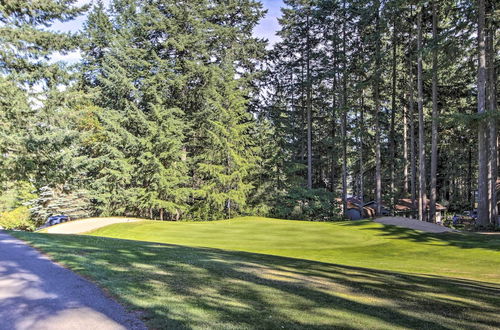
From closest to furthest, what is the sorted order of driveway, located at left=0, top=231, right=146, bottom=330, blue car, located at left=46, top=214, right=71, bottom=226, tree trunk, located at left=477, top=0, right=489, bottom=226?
driveway, located at left=0, top=231, right=146, bottom=330 → tree trunk, located at left=477, top=0, right=489, bottom=226 → blue car, located at left=46, top=214, right=71, bottom=226

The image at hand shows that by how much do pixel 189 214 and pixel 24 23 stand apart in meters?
17.9

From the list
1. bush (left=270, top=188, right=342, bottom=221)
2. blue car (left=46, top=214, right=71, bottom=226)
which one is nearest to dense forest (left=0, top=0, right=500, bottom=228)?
bush (left=270, top=188, right=342, bottom=221)

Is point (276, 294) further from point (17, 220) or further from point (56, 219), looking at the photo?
point (17, 220)

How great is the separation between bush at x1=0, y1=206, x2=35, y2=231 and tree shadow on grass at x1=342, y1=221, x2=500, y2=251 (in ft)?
94.3

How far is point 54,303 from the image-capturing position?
4309mm

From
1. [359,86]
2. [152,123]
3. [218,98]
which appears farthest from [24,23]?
[359,86]

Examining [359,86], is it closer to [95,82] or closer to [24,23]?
[24,23]

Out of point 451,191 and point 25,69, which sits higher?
point 25,69

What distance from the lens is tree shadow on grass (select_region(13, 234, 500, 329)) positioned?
4.13m

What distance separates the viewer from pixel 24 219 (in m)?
29.0

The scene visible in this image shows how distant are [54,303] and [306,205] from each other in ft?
82.3

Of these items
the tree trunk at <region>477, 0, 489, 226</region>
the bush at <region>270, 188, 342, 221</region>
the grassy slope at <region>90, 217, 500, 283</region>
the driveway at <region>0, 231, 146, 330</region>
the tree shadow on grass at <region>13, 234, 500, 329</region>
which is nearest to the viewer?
the driveway at <region>0, 231, 146, 330</region>

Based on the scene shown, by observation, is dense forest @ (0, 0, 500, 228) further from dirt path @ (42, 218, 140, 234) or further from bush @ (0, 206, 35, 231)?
dirt path @ (42, 218, 140, 234)

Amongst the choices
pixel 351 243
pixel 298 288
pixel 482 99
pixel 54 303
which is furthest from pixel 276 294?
pixel 482 99
